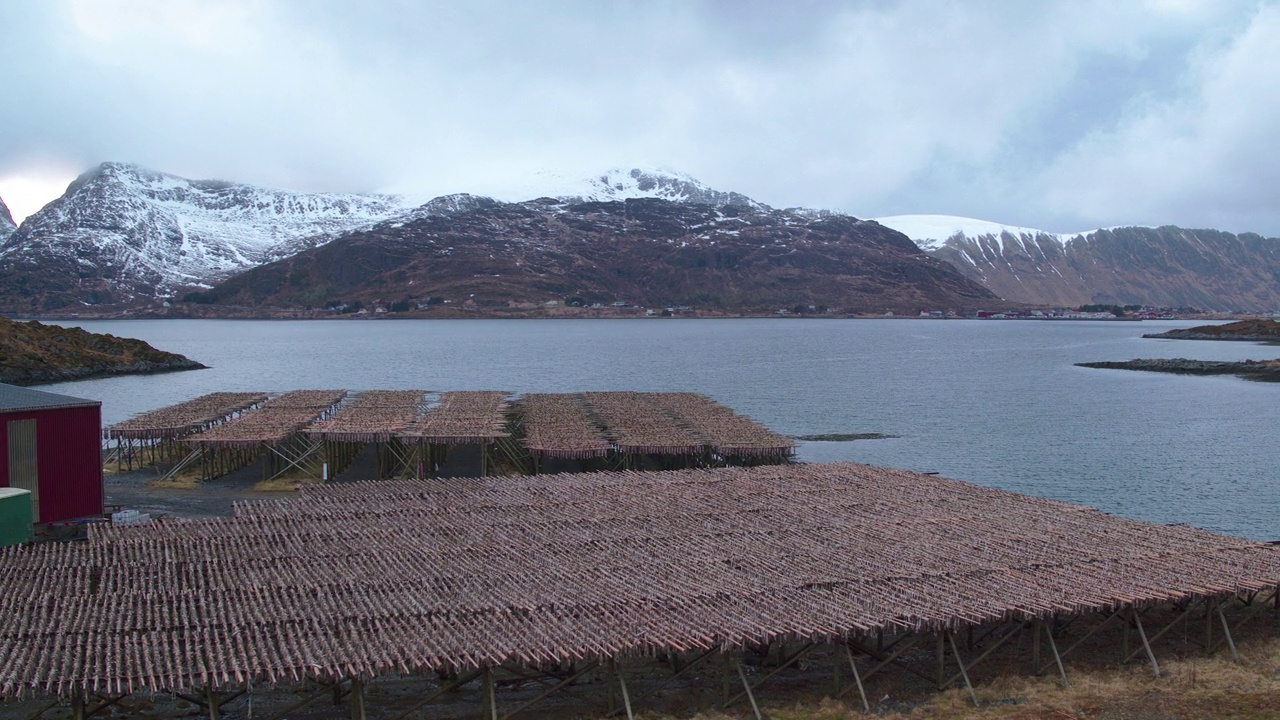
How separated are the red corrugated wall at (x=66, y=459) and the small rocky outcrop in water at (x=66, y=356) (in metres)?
62.0

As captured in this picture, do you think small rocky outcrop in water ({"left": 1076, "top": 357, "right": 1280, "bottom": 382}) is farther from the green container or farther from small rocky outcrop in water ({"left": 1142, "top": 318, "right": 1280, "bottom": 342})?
the green container

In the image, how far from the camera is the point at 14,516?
2536 centimetres

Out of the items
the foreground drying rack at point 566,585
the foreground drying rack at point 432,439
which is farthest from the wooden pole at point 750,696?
the foreground drying rack at point 432,439

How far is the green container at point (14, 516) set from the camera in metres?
25.1

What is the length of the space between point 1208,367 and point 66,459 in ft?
388

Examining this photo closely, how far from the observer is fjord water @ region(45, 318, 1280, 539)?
48.8m

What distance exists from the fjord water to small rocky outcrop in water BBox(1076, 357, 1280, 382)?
5.50 metres

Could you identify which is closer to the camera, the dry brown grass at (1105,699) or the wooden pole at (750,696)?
the wooden pole at (750,696)

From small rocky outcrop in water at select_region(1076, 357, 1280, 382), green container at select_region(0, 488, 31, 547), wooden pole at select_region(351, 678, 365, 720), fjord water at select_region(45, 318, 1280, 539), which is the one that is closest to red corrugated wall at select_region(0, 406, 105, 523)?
green container at select_region(0, 488, 31, 547)

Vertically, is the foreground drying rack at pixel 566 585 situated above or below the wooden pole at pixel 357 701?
above

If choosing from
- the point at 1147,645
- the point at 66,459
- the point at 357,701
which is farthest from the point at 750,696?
the point at 66,459

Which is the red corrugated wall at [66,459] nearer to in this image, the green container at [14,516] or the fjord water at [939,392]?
the green container at [14,516]

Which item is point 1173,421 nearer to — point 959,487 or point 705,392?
point 705,392

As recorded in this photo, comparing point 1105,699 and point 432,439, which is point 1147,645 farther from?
point 432,439
